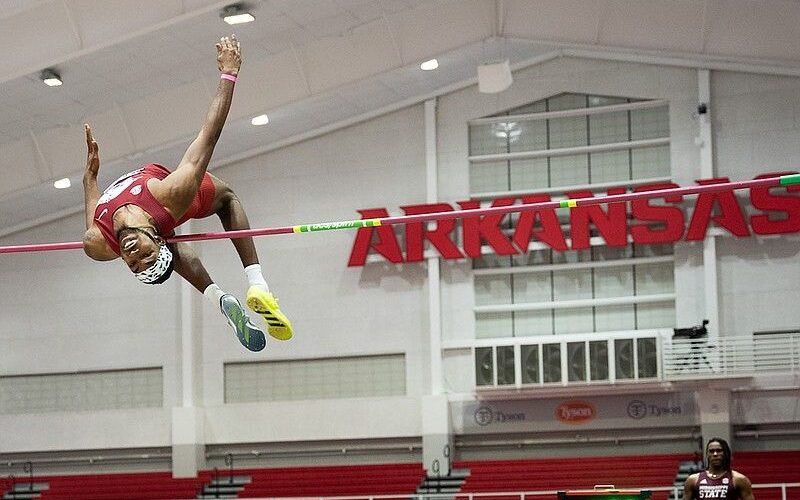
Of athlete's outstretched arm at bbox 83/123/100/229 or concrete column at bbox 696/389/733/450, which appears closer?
athlete's outstretched arm at bbox 83/123/100/229

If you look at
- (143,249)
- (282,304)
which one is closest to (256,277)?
(143,249)

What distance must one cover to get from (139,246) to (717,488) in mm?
5398

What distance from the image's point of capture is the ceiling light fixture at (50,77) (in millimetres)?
18719

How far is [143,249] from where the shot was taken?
693 centimetres

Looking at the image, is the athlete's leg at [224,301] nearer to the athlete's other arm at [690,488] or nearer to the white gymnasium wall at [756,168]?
the athlete's other arm at [690,488]

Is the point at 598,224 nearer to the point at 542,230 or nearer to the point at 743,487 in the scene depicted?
the point at 542,230

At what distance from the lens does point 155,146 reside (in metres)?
22.0

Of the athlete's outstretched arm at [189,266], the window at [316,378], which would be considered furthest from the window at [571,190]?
the athlete's outstretched arm at [189,266]

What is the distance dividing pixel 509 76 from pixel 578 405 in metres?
6.49

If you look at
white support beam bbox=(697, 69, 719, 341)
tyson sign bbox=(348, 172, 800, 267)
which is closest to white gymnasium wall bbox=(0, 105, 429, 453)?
tyson sign bbox=(348, 172, 800, 267)

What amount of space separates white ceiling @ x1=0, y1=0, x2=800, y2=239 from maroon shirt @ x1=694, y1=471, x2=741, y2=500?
11.7 metres

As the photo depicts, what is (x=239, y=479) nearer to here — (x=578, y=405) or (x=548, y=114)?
(x=578, y=405)

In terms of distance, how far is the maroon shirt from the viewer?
32.0 ft

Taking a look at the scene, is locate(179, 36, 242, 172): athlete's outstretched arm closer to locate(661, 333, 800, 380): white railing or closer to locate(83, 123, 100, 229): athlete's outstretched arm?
locate(83, 123, 100, 229): athlete's outstretched arm
